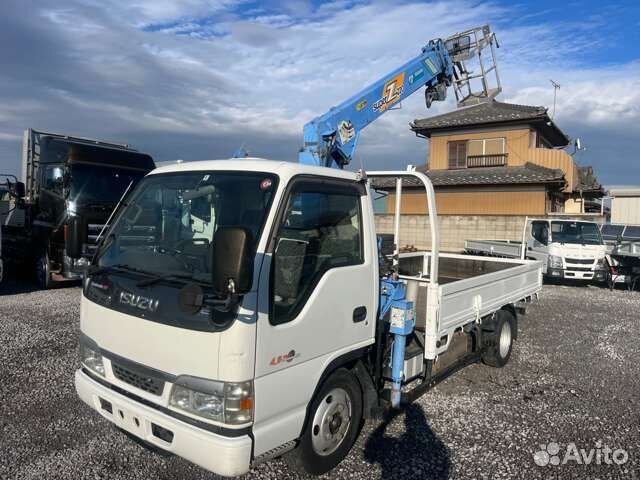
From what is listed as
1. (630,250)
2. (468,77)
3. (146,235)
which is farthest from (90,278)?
(630,250)

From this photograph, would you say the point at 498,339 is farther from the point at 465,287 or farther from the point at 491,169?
the point at 491,169

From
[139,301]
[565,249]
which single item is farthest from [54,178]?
[565,249]

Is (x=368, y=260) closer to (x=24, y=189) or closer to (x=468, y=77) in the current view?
(x=468, y=77)

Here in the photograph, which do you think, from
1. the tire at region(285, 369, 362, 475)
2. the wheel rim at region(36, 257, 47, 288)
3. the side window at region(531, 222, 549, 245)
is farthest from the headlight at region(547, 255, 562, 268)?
the wheel rim at region(36, 257, 47, 288)

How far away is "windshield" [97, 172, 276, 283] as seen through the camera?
2.79m

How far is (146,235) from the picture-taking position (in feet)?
10.3

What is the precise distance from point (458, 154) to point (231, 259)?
2360 centimetres

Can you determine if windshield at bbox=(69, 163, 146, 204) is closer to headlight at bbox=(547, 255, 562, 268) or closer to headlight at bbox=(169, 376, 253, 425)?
headlight at bbox=(169, 376, 253, 425)

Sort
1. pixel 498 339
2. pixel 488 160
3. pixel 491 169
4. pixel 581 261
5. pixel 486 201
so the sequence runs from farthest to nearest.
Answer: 1. pixel 488 160
2. pixel 491 169
3. pixel 486 201
4. pixel 581 261
5. pixel 498 339

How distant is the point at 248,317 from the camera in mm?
2449

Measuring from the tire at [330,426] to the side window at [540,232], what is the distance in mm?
11286

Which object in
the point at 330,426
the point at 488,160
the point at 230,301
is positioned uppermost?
the point at 488,160

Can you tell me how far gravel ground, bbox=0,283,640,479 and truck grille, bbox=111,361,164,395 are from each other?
81 centimetres

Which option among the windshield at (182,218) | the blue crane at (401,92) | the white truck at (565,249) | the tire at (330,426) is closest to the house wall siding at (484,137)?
the white truck at (565,249)
